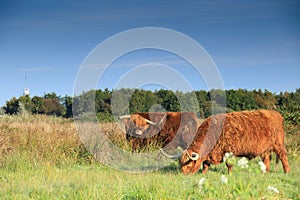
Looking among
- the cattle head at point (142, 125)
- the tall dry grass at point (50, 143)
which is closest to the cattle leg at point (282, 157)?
the tall dry grass at point (50, 143)

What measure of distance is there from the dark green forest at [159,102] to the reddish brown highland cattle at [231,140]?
29.9 ft

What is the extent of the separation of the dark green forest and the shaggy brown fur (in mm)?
4780

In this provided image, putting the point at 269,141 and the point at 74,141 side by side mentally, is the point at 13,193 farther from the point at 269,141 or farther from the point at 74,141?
the point at 269,141

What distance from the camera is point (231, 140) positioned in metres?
9.98

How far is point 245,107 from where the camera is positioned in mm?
39562

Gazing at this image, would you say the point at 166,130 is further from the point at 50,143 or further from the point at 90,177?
the point at 90,177

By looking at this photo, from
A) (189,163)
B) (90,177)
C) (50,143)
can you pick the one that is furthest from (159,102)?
(90,177)

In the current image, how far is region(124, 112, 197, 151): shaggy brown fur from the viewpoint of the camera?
1434 cm

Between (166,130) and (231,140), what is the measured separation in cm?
496

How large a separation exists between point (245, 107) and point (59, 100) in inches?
902

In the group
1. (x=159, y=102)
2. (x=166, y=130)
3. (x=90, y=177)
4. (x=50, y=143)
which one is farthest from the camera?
(x=159, y=102)

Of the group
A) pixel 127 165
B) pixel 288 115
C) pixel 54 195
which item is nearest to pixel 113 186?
pixel 54 195

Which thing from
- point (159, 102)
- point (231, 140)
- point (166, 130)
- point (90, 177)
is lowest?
point (90, 177)

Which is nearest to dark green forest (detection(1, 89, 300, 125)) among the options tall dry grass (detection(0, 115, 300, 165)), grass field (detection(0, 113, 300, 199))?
tall dry grass (detection(0, 115, 300, 165))
